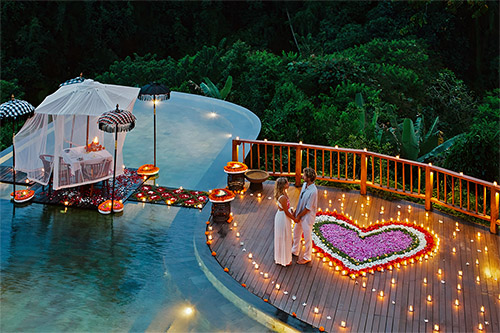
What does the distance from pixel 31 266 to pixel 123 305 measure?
187cm

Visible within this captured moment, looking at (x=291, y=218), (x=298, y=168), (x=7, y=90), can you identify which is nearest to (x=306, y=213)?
(x=291, y=218)

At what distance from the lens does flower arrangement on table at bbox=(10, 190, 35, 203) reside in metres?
10.1

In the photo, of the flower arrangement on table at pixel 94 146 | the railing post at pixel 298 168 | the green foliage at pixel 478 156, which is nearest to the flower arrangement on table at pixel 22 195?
the flower arrangement on table at pixel 94 146

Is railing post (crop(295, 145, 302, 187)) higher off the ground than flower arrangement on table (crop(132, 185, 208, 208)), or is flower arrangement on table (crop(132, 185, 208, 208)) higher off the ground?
railing post (crop(295, 145, 302, 187))

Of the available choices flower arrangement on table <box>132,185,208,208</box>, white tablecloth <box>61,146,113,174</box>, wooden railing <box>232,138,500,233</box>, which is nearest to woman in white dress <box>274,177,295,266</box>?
wooden railing <box>232,138,500,233</box>

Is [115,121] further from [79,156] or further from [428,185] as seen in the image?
[428,185]

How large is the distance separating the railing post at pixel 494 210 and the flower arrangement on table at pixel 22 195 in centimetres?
814

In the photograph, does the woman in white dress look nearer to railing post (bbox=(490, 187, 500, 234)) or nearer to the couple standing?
the couple standing

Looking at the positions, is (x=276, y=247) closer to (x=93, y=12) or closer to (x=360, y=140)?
(x=360, y=140)

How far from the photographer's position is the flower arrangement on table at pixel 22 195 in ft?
33.2

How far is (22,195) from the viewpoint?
10.2 meters

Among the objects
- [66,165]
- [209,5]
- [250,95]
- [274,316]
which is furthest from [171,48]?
[274,316]

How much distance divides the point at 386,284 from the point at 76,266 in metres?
4.60

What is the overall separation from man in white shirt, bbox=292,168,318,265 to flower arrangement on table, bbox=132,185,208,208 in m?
2.58
